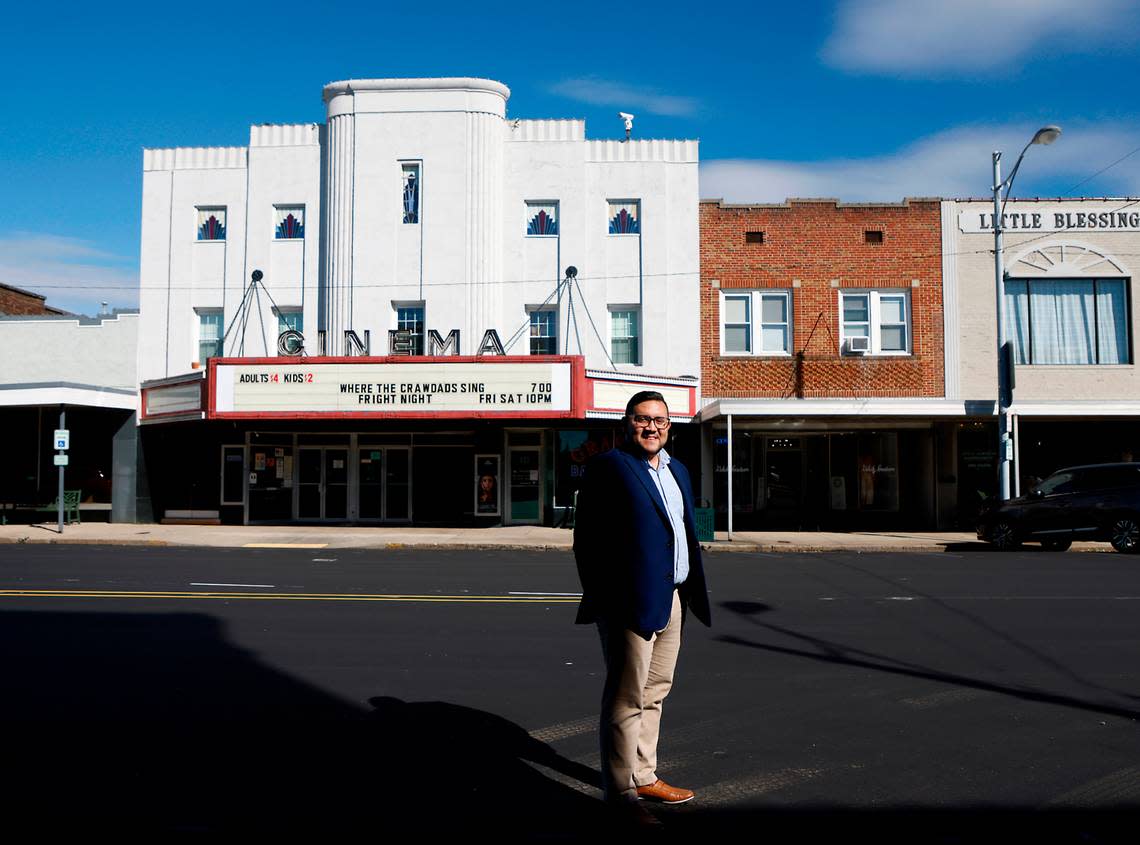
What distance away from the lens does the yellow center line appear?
11398mm

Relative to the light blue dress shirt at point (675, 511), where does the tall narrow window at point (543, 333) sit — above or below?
above

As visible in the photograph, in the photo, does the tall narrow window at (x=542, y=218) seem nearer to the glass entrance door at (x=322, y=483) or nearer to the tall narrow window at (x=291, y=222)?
the tall narrow window at (x=291, y=222)

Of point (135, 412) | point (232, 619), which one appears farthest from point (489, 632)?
point (135, 412)

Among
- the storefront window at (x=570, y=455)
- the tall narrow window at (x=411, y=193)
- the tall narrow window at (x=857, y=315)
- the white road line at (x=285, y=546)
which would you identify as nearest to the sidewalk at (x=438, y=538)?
the white road line at (x=285, y=546)

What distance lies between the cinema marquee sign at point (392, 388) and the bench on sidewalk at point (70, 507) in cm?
492

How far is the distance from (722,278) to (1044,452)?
29.6 feet

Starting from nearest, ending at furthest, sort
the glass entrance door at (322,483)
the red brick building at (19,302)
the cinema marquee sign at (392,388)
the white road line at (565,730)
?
the white road line at (565,730) < the cinema marquee sign at (392,388) < the glass entrance door at (322,483) < the red brick building at (19,302)

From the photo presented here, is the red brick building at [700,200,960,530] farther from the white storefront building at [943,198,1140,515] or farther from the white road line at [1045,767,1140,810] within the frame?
the white road line at [1045,767,1140,810]

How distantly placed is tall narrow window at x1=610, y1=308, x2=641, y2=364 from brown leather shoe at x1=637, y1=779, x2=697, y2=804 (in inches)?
805

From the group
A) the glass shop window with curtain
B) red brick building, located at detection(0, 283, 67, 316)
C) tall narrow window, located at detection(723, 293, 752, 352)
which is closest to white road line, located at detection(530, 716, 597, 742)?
tall narrow window, located at detection(723, 293, 752, 352)

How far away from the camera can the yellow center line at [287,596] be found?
1140cm

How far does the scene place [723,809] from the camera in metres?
4.73

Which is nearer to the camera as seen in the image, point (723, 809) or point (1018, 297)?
point (723, 809)

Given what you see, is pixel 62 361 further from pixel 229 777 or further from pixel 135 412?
pixel 229 777
